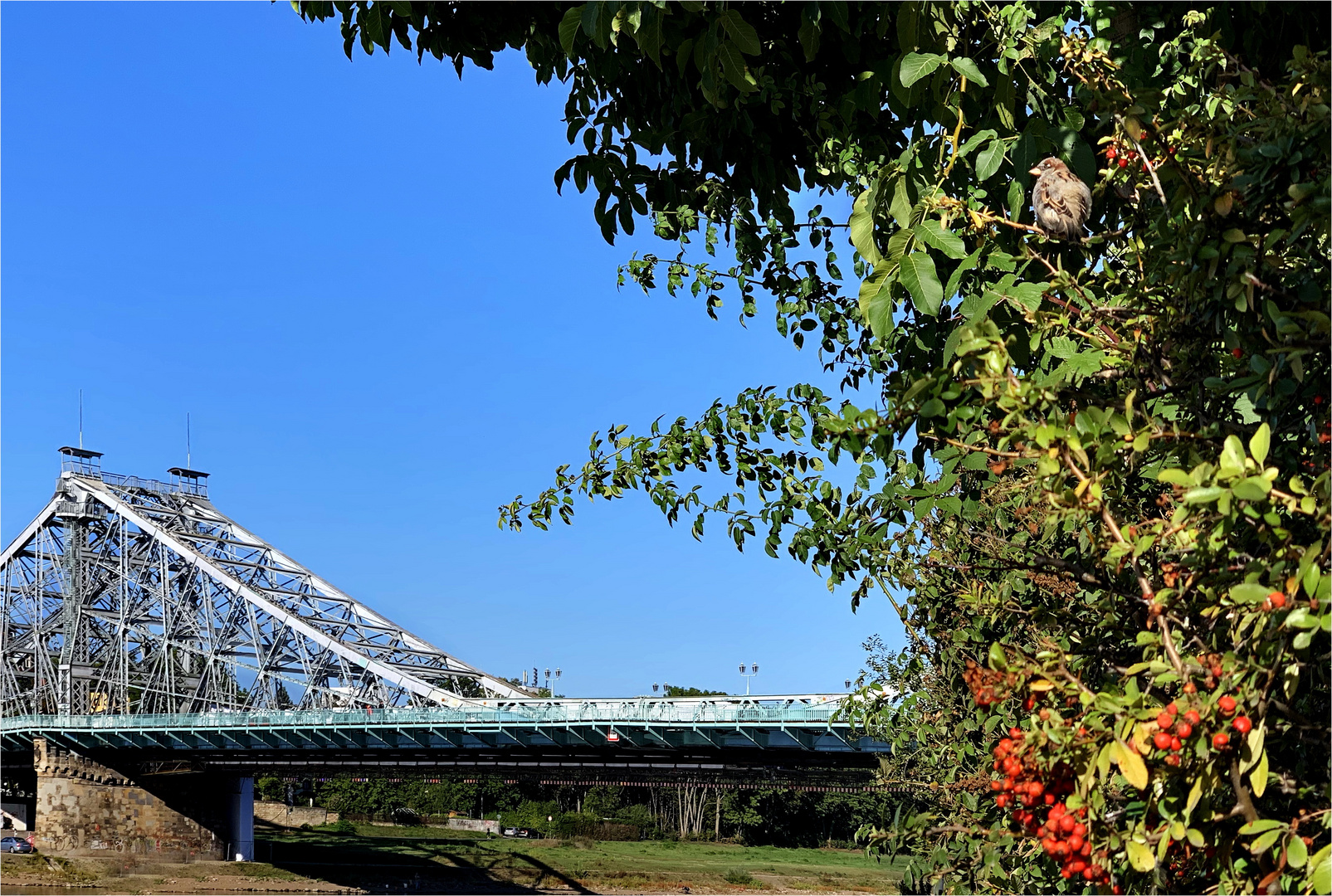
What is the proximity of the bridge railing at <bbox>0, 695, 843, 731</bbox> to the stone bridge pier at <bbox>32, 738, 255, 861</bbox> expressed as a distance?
2.40 metres

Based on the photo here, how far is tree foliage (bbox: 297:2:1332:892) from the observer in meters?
2.07

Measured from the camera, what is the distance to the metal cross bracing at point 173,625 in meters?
59.5

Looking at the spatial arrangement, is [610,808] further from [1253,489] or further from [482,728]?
[1253,489]

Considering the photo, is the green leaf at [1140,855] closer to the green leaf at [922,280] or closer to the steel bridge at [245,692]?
the green leaf at [922,280]

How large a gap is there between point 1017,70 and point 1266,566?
181 cm

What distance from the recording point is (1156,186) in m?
2.58

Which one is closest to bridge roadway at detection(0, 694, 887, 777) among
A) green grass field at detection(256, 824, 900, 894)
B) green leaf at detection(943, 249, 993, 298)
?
green grass field at detection(256, 824, 900, 894)

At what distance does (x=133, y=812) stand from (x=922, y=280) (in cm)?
5324

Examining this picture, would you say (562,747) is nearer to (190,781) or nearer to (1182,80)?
(190,781)

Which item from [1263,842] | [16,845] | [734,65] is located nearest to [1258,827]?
[1263,842]

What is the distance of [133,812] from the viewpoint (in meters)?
48.8

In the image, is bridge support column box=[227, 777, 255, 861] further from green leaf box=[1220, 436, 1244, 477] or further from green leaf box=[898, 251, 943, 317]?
green leaf box=[1220, 436, 1244, 477]

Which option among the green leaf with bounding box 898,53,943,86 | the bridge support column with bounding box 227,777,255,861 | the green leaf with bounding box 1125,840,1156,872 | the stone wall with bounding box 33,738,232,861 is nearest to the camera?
the green leaf with bounding box 1125,840,1156,872

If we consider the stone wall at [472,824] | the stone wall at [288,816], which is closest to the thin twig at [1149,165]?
the stone wall at [472,824]
